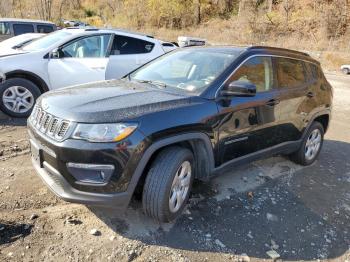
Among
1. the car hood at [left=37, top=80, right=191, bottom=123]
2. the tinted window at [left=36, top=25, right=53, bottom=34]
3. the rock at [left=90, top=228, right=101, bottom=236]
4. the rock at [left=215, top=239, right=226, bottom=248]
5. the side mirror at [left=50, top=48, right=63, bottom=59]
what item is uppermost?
the tinted window at [left=36, top=25, right=53, bottom=34]

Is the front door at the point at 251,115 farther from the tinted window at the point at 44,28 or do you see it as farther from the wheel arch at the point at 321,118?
the tinted window at the point at 44,28

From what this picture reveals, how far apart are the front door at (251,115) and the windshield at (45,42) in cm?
424

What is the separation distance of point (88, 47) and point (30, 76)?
1.21m

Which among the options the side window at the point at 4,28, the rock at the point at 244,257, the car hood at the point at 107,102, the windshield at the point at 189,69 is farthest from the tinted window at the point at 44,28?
the rock at the point at 244,257

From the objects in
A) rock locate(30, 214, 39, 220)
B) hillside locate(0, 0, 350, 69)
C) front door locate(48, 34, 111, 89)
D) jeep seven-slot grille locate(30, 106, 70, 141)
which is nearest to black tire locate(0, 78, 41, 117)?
front door locate(48, 34, 111, 89)

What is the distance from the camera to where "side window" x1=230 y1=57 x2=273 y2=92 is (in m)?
4.04

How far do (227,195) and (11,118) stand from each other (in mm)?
4275

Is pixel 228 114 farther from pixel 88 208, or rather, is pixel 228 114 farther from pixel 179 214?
pixel 88 208

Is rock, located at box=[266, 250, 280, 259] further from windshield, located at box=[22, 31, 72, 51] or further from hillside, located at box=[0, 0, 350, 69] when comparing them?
hillside, located at box=[0, 0, 350, 69]

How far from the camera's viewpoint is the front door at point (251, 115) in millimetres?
3848

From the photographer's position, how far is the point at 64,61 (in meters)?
6.73

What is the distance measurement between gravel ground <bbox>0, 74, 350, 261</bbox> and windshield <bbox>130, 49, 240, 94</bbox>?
4.19ft

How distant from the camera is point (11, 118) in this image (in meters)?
6.54

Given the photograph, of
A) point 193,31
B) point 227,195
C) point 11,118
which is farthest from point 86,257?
point 193,31
